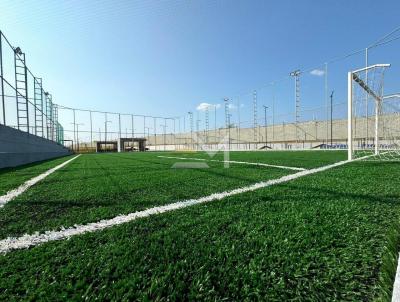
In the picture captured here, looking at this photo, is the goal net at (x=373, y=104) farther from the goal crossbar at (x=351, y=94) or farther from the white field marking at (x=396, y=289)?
the white field marking at (x=396, y=289)

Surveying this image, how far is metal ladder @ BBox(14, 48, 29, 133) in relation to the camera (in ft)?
31.4

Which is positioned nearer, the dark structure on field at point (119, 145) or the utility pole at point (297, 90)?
the utility pole at point (297, 90)

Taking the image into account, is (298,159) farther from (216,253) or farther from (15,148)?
(15,148)

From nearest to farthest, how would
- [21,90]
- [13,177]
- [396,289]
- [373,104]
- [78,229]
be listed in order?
1. [396,289]
2. [78,229]
3. [13,177]
4. [373,104]
5. [21,90]

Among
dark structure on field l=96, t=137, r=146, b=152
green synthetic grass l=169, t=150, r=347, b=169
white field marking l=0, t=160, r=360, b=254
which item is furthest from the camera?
dark structure on field l=96, t=137, r=146, b=152

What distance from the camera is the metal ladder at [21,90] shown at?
31.4 ft

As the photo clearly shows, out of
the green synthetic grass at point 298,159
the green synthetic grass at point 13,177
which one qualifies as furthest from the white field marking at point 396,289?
the green synthetic grass at point 298,159

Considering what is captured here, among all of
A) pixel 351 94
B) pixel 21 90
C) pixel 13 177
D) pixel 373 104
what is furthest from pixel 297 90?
pixel 13 177

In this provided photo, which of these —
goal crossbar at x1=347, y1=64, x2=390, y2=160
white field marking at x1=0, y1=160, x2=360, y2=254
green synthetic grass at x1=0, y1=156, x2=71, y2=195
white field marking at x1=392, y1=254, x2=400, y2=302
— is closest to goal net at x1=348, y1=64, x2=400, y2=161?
goal crossbar at x1=347, y1=64, x2=390, y2=160

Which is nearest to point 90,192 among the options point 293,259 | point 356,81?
point 293,259

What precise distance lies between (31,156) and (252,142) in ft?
107

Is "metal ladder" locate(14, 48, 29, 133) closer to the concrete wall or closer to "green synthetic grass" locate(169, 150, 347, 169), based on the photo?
the concrete wall

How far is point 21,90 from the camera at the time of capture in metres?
10.7

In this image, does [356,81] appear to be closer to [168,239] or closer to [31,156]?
[168,239]
